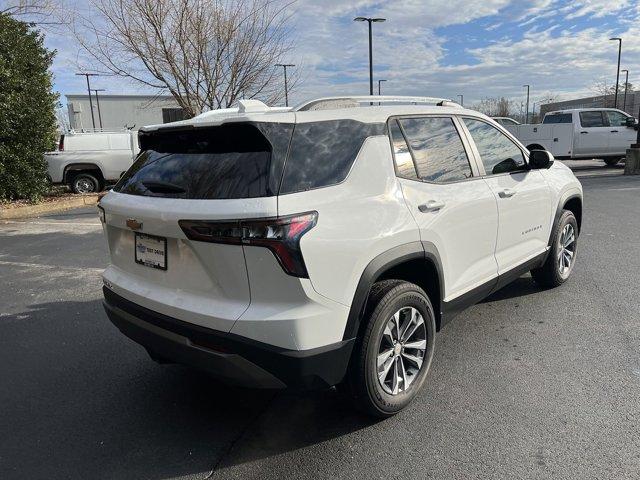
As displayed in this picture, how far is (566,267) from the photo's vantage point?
204 inches

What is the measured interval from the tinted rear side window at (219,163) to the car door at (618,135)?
18119mm

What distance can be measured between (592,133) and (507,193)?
15635 millimetres

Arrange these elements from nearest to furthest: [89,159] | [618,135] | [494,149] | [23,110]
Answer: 1. [494,149]
2. [23,110]
3. [89,159]
4. [618,135]

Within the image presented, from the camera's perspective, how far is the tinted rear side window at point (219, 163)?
2350 mm

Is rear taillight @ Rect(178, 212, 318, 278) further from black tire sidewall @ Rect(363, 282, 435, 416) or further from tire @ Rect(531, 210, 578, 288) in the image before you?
tire @ Rect(531, 210, 578, 288)

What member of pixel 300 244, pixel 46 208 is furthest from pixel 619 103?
pixel 300 244

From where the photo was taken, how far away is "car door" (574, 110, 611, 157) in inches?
669

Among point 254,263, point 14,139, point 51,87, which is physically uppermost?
point 51,87

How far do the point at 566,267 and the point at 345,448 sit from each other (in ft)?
11.8

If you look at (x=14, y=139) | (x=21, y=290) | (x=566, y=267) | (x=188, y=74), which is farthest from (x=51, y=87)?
(x=566, y=267)

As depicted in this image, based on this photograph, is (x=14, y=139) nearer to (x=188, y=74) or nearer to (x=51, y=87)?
(x=51, y=87)

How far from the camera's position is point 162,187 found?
105 inches

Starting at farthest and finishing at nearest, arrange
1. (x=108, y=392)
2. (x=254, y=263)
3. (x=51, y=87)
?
(x=51, y=87) < (x=108, y=392) < (x=254, y=263)

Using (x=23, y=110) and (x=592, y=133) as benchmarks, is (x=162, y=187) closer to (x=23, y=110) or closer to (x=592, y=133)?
(x=23, y=110)
